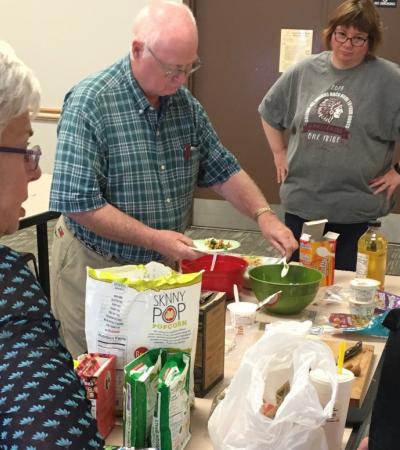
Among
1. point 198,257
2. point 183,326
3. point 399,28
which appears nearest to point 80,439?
point 183,326

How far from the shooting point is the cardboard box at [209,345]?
1.45 meters

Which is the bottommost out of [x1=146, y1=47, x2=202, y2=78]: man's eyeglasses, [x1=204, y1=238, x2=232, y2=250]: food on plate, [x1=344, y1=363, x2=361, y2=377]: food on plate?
[x1=344, y1=363, x2=361, y2=377]: food on plate

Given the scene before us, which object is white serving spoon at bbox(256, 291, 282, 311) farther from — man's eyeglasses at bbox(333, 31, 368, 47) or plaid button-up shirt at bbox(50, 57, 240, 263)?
man's eyeglasses at bbox(333, 31, 368, 47)

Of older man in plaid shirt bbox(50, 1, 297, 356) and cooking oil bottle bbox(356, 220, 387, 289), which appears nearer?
older man in plaid shirt bbox(50, 1, 297, 356)

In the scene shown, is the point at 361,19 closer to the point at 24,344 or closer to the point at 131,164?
the point at 131,164

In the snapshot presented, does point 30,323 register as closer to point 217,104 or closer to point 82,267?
point 82,267

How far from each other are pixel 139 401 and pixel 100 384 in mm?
122

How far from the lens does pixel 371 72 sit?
2.75 meters

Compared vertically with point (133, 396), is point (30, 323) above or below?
above

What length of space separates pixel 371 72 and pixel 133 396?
1.99 m

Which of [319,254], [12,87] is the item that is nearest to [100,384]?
[12,87]

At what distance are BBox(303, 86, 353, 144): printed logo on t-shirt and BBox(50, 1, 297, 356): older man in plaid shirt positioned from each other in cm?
66

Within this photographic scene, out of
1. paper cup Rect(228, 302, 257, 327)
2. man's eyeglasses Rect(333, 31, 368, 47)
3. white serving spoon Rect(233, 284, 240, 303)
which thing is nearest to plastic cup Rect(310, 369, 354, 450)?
paper cup Rect(228, 302, 257, 327)

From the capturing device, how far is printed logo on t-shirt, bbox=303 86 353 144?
9.05ft
